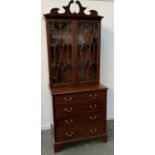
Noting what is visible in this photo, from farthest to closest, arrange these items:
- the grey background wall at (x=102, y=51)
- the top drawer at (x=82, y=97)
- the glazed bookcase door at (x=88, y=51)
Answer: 1. the grey background wall at (x=102, y=51)
2. the glazed bookcase door at (x=88, y=51)
3. the top drawer at (x=82, y=97)

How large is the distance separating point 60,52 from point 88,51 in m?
0.39

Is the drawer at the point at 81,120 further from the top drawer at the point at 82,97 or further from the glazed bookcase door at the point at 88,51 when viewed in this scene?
the glazed bookcase door at the point at 88,51

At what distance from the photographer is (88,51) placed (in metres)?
2.47

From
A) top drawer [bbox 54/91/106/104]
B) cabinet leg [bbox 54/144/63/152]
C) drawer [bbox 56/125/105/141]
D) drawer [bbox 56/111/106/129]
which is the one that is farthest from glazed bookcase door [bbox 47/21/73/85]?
cabinet leg [bbox 54/144/63/152]

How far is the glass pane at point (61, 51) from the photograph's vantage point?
230 centimetres

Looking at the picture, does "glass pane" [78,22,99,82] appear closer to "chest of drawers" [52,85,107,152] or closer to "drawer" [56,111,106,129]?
"chest of drawers" [52,85,107,152]

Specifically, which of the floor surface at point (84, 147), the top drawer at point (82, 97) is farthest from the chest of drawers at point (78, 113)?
the floor surface at point (84, 147)

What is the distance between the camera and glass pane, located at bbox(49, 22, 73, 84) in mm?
2299

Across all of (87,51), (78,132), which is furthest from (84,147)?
(87,51)

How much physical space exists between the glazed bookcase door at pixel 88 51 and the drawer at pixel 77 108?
36cm

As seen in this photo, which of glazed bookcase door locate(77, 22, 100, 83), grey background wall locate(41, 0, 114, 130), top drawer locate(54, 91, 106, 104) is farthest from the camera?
grey background wall locate(41, 0, 114, 130)
